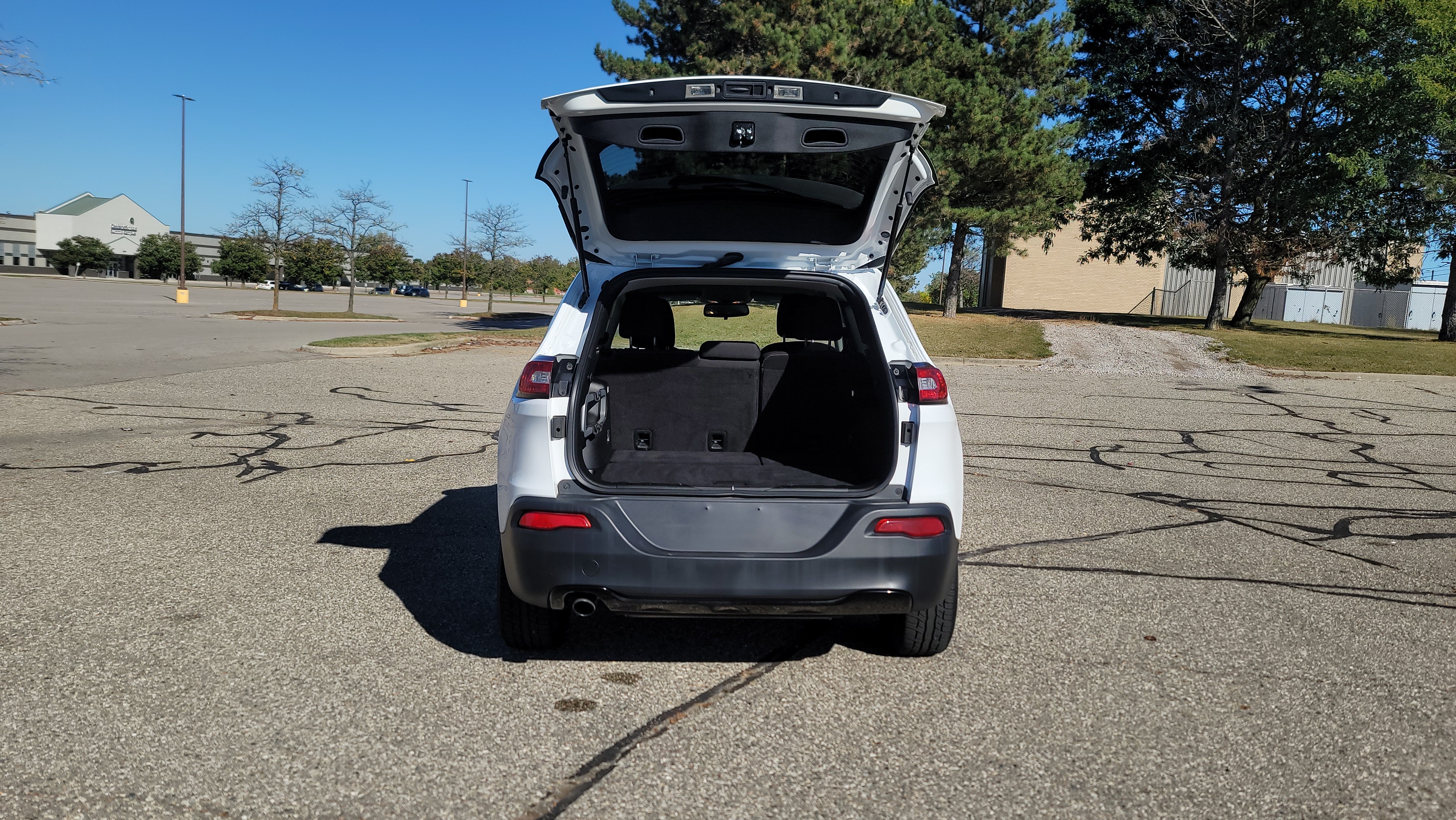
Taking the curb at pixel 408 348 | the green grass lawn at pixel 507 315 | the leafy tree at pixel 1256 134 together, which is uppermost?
the leafy tree at pixel 1256 134

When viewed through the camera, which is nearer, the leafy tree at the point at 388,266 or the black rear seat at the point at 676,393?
the black rear seat at the point at 676,393

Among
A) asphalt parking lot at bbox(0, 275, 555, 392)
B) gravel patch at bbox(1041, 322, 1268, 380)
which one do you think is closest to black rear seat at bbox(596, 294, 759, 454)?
asphalt parking lot at bbox(0, 275, 555, 392)

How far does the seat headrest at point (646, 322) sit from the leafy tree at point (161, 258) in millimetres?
101210

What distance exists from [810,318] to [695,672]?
1876 mm

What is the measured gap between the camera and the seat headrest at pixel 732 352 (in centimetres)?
478

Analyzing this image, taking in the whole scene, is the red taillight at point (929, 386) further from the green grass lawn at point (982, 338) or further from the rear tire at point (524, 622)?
the green grass lawn at point (982, 338)

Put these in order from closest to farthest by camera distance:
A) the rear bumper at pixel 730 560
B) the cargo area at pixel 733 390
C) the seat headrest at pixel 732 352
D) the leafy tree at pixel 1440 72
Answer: the rear bumper at pixel 730 560
the cargo area at pixel 733 390
the seat headrest at pixel 732 352
the leafy tree at pixel 1440 72

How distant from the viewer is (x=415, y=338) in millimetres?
20625

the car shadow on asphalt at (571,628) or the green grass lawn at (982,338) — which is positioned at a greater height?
the green grass lawn at (982,338)

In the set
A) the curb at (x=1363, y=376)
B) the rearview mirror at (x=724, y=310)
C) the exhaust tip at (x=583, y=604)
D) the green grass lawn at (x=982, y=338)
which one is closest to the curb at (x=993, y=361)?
the green grass lawn at (x=982, y=338)

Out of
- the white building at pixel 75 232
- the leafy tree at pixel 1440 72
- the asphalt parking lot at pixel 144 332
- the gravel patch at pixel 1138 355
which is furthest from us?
the white building at pixel 75 232

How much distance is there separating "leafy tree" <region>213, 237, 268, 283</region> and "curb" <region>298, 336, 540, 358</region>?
66.9 meters

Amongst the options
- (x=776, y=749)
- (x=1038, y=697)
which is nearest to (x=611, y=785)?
(x=776, y=749)

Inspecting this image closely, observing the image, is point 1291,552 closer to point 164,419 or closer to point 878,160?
point 878,160
